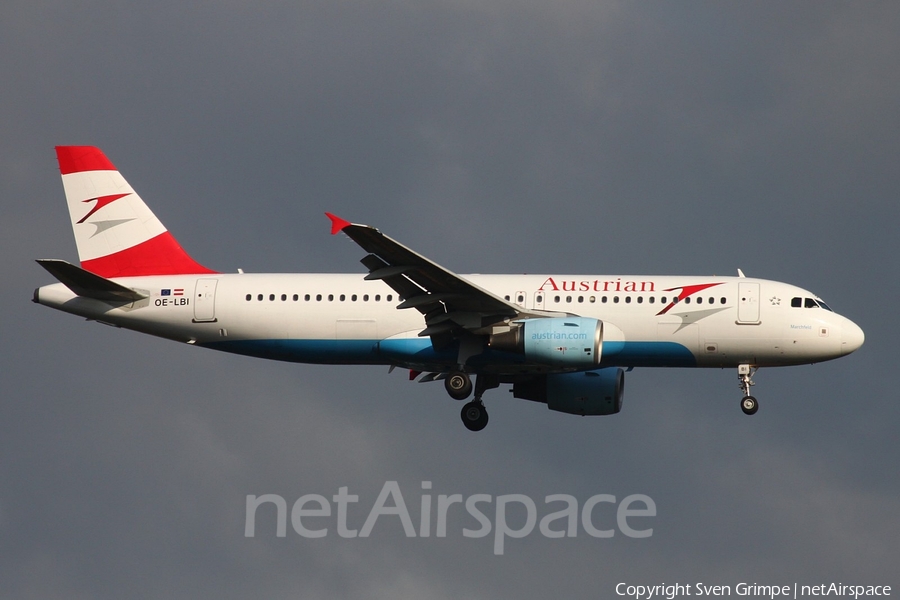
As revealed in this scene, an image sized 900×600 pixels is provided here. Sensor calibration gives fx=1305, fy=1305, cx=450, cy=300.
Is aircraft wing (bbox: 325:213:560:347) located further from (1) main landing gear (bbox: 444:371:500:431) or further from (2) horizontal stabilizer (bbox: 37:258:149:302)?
(2) horizontal stabilizer (bbox: 37:258:149:302)

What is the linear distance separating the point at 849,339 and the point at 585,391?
8.66m

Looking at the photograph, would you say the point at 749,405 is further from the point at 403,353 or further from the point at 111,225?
the point at 111,225

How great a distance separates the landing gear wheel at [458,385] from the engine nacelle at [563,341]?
239 cm

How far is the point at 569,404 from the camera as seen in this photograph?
44.0 meters

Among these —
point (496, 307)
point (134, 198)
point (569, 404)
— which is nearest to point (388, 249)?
point (496, 307)

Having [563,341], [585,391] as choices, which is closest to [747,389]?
[585,391]

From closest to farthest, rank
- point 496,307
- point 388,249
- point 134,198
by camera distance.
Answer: point 388,249 < point 496,307 < point 134,198

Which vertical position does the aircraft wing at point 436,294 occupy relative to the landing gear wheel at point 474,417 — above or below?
above

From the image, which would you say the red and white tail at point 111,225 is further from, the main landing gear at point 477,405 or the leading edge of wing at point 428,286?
the main landing gear at point 477,405

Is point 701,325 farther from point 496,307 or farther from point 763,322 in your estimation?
point 496,307

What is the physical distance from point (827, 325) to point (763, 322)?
2056 mm

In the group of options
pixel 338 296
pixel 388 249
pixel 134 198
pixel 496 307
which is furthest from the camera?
pixel 134 198

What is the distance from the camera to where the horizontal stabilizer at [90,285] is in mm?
40438

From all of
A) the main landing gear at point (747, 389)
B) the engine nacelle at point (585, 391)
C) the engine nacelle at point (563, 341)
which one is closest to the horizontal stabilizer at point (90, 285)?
the engine nacelle at point (563, 341)
